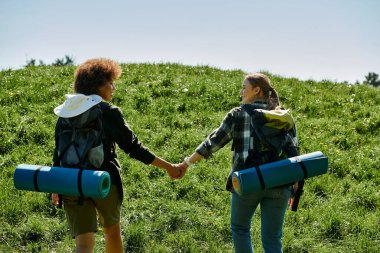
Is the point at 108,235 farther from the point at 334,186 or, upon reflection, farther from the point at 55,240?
the point at 334,186

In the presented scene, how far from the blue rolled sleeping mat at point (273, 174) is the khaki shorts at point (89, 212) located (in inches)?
43.9

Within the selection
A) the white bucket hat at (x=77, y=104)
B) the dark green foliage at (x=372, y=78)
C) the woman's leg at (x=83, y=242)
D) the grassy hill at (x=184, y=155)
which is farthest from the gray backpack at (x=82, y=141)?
the dark green foliage at (x=372, y=78)

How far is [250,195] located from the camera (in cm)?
419

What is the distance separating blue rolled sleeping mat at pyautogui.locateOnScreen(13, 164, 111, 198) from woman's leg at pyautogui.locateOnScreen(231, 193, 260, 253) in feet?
3.94

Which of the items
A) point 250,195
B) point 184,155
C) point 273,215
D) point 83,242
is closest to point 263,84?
point 250,195

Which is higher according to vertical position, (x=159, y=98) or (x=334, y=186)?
(x=159, y=98)

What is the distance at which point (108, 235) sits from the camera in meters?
4.30

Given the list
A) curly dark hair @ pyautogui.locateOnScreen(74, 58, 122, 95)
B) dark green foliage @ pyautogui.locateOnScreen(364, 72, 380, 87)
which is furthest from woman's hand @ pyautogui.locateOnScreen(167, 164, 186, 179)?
dark green foliage @ pyautogui.locateOnScreen(364, 72, 380, 87)

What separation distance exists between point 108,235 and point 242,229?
1242 mm

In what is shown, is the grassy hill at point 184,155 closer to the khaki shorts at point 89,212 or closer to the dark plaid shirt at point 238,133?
the khaki shorts at point 89,212

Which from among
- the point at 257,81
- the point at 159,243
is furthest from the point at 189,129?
the point at 257,81

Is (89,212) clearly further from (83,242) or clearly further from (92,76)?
(92,76)

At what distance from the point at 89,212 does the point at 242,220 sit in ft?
4.55

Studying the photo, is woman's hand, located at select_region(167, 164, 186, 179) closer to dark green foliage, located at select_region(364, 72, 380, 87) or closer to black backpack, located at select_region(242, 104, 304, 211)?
black backpack, located at select_region(242, 104, 304, 211)
